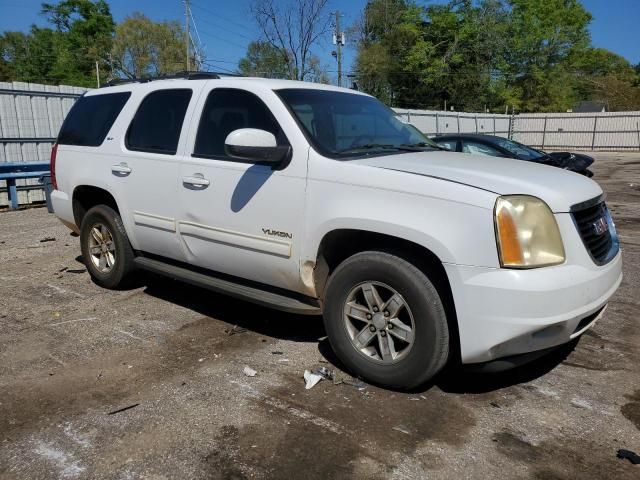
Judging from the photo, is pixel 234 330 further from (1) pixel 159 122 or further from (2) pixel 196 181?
(1) pixel 159 122

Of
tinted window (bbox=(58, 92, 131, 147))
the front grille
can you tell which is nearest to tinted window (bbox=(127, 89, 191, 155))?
tinted window (bbox=(58, 92, 131, 147))

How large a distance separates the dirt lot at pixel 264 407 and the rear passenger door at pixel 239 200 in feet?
2.22

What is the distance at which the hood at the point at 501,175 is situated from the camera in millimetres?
3145

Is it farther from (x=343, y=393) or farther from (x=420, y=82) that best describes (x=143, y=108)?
(x=420, y=82)

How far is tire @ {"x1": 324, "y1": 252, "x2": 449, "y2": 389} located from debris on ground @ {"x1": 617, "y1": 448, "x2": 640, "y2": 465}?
98 centimetres

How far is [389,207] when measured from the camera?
130 inches

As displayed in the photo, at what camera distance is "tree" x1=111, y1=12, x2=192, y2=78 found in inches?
2495

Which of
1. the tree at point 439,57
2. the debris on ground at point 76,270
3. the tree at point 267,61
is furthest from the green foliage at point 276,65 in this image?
the debris on ground at point 76,270

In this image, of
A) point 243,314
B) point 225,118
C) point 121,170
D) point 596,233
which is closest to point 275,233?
point 225,118

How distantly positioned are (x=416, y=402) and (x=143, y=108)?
3.44m

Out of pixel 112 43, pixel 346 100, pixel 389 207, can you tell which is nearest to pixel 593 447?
pixel 389 207

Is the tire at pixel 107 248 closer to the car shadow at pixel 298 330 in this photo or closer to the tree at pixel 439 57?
the car shadow at pixel 298 330

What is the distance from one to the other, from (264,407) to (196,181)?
182 cm

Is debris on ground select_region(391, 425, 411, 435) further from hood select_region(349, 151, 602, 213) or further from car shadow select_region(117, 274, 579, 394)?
hood select_region(349, 151, 602, 213)
